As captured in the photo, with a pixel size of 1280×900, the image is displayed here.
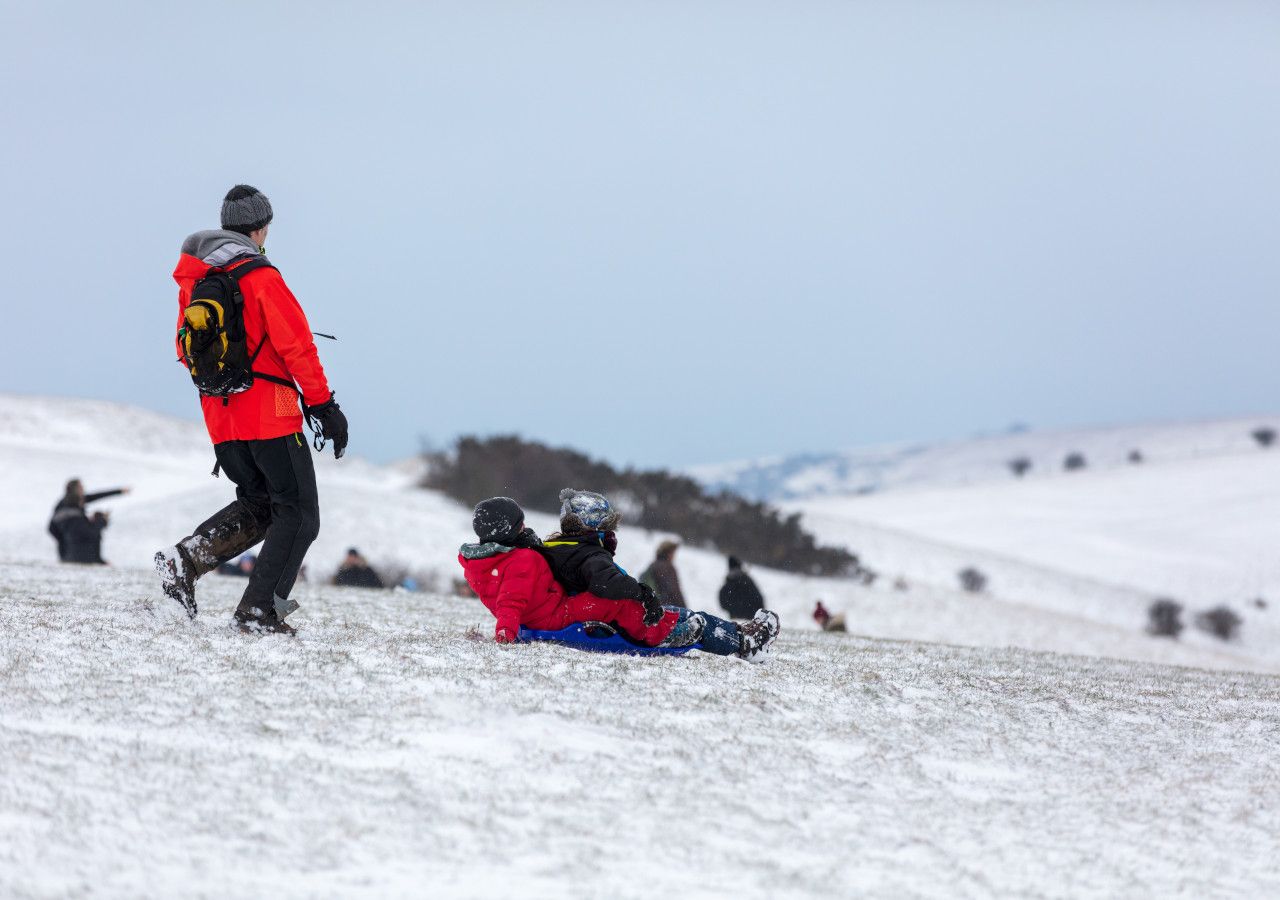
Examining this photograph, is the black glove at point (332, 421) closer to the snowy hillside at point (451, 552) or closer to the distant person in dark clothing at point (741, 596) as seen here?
the distant person in dark clothing at point (741, 596)

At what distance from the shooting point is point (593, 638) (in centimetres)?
742

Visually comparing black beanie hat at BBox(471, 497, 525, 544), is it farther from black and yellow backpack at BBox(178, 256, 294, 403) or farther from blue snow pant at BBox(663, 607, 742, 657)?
black and yellow backpack at BBox(178, 256, 294, 403)

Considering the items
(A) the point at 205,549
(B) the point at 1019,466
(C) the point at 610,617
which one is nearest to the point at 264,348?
(A) the point at 205,549

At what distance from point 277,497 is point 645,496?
3251cm

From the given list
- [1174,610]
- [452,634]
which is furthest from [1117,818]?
[1174,610]

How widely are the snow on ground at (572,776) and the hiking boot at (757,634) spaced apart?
0.30m

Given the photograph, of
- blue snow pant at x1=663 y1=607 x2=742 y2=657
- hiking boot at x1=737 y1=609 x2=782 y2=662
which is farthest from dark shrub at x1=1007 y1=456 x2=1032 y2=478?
blue snow pant at x1=663 y1=607 x2=742 y2=657

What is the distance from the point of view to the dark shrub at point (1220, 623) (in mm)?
35781

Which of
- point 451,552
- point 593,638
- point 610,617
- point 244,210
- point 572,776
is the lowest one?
point 572,776

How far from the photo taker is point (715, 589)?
100ft

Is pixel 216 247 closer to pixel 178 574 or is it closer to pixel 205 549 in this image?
pixel 205 549

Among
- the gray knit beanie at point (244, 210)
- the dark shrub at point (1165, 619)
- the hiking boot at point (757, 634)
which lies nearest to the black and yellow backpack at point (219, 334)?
the gray knit beanie at point (244, 210)

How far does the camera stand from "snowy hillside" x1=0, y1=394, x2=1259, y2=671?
28.6 meters

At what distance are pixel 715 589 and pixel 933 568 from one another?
11.7 m
